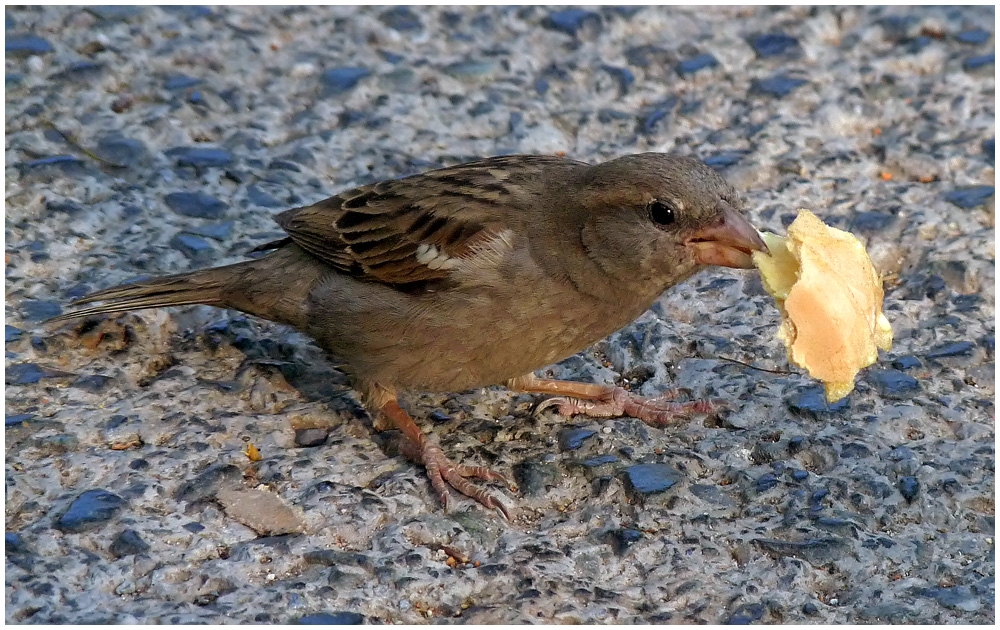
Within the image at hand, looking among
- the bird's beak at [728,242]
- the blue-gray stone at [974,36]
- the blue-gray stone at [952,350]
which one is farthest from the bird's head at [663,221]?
the blue-gray stone at [974,36]

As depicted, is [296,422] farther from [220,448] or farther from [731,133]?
[731,133]

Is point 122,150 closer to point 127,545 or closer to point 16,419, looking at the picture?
point 16,419

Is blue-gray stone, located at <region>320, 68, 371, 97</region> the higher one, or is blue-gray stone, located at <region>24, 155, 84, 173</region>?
blue-gray stone, located at <region>320, 68, 371, 97</region>

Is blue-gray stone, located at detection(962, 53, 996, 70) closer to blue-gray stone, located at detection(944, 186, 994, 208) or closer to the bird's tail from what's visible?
blue-gray stone, located at detection(944, 186, 994, 208)

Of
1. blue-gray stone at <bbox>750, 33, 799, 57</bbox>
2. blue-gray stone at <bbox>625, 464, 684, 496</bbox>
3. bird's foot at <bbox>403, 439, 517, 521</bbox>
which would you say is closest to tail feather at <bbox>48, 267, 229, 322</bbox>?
bird's foot at <bbox>403, 439, 517, 521</bbox>

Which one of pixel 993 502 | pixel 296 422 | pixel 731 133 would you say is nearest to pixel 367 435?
pixel 296 422

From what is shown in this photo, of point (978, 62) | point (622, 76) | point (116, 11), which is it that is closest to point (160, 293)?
point (116, 11)
